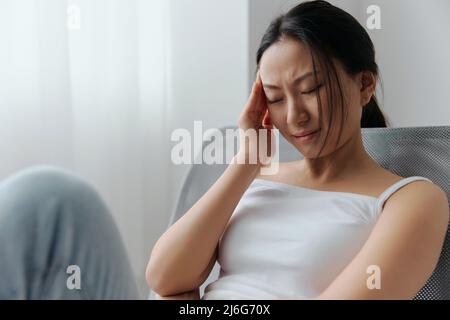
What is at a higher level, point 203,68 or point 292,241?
point 203,68

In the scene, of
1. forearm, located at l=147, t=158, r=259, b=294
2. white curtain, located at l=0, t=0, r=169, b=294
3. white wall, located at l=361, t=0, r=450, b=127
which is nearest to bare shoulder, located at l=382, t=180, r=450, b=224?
forearm, located at l=147, t=158, r=259, b=294

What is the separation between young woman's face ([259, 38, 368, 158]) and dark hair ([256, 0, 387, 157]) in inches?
0.4

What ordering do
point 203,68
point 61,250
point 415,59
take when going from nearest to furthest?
1. point 61,250
2. point 415,59
3. point 203,68

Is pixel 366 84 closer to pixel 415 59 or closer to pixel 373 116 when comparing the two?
pixel 373 116

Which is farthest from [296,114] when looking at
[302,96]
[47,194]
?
[47,194]

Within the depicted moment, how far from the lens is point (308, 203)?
2.93ft

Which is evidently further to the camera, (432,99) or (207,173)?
(432,99)

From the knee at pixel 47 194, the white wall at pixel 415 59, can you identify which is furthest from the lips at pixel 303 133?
the white wall at pixel 415 59

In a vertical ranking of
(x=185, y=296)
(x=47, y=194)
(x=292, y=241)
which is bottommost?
(x=185, y=296)

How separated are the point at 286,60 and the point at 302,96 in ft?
0.18

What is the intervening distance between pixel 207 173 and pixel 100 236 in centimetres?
54
